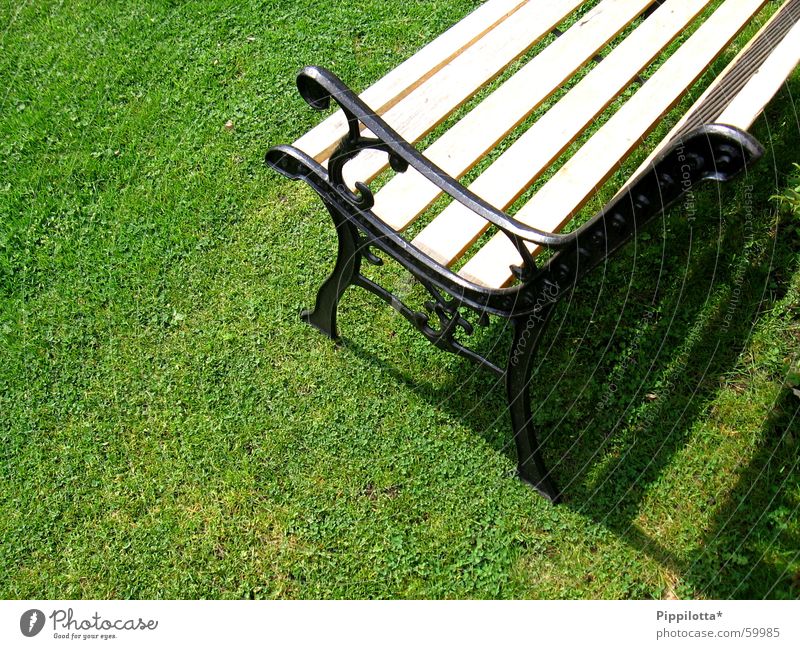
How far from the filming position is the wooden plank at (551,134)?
2445 millimetres

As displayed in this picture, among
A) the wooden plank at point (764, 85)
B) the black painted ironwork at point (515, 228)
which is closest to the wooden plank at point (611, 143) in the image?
the black painted ironwork at point (515, 228)

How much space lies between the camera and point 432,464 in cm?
295

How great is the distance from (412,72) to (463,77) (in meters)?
0.18

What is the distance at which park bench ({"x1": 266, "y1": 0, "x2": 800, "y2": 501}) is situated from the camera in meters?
2.03

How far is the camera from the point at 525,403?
101 inches

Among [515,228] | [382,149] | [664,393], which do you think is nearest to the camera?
[515,228]

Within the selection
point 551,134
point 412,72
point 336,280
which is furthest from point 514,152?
point 336,280

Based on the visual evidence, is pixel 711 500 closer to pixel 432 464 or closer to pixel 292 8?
pixel 432 464

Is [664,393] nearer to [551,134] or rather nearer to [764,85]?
[551,134]

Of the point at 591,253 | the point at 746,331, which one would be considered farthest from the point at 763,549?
the point at 591,253

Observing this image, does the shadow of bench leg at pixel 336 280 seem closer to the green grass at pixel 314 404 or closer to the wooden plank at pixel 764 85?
the green grass at pixel 314 404

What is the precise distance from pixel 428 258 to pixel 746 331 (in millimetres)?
1562

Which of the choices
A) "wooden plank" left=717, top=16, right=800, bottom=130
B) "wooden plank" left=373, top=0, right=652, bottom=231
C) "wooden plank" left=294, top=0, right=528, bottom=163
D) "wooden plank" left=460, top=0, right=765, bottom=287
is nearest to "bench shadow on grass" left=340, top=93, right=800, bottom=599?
"wooden plank" left=460, top=0, right=765, bottom=287

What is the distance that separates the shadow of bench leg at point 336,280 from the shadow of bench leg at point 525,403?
0.63 meters
